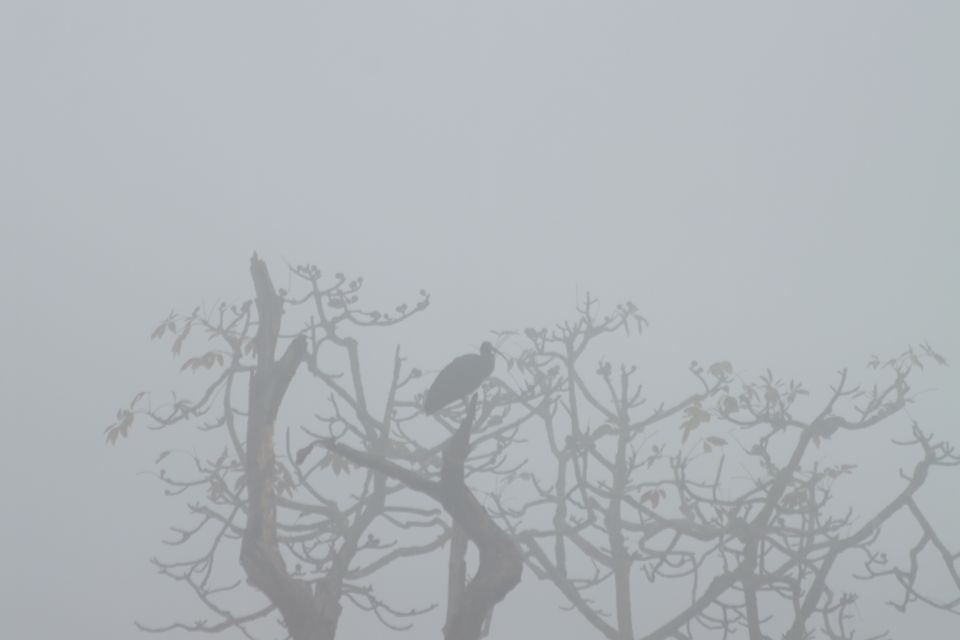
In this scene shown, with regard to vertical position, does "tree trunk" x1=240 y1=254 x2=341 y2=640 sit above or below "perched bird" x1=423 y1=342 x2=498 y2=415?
below

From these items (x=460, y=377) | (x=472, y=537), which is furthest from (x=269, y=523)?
(x=460, y=377)

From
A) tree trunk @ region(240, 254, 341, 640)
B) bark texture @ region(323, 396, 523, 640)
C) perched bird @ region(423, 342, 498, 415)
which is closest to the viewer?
bark texture @ region(323, 396, 523, 640)

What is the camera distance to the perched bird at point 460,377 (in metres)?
4.86

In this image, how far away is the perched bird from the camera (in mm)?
4863

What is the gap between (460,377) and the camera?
4855mm

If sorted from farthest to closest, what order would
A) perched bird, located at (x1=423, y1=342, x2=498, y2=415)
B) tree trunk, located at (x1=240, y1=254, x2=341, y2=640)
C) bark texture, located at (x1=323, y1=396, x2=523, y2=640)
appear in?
perched bird, located at (x1=423, y1=342, x2=498, y2=415), tree trunk, located at (x1=240, y1=254, x2=341, y2=640), bark texture, located at (x1=323, y1=396, x2=523, y2=640)

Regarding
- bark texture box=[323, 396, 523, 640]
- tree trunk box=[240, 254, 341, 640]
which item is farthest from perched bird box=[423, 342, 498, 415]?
bark texture box=[323, 396, 523, 640]

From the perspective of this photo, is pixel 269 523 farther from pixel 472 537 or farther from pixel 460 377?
pixel 460 377

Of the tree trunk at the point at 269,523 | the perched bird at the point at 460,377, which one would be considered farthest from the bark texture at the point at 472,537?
the perched bird at the point at 460,377

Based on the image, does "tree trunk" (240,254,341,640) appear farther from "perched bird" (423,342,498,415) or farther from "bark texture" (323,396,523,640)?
"perched bird" (423,342,498,415)

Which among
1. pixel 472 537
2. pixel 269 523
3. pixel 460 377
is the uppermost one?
pixel 460 377

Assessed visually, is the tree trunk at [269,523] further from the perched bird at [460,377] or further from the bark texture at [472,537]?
the perched bird at [460,377]

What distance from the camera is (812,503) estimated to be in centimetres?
660

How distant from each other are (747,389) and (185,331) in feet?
14.2
